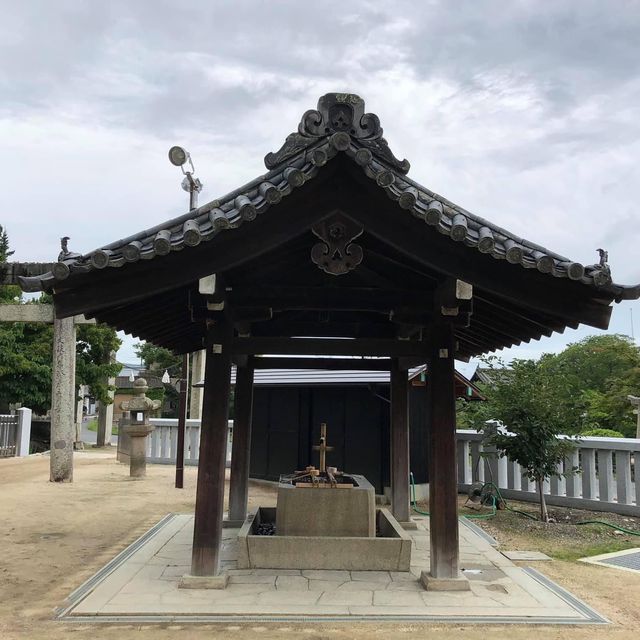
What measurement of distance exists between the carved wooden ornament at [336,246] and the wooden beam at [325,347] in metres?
1.24

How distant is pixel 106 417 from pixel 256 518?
79.7ft

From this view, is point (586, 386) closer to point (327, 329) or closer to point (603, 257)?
point (327, 329)

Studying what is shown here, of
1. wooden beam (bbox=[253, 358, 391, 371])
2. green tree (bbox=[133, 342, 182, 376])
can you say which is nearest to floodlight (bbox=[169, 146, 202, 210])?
wooden beam (bbox=[253, 358, 391, 371])

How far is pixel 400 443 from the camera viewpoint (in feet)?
28.6

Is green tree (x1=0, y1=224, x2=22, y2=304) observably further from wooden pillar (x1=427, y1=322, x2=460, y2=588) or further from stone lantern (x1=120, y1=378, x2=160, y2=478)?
wooden pillar (x1=427, y1=322, x2=460, y2=588)

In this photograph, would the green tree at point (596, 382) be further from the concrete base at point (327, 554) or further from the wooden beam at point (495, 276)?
the wooden beam at point (495, 276)

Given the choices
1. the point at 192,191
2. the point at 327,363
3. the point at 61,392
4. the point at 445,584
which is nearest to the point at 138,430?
the point at 61,392

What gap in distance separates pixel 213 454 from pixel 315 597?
5.13 ft

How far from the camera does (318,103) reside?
16.7 feet

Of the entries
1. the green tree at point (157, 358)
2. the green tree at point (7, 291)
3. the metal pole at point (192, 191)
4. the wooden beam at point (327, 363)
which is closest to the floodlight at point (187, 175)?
the metal pole at point (192, 191)

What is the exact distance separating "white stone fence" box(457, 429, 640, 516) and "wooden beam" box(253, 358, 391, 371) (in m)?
3.28

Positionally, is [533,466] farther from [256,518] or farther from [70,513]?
[70,513]

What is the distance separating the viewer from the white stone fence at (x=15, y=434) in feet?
63.4

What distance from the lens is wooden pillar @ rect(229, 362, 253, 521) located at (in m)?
8.27
